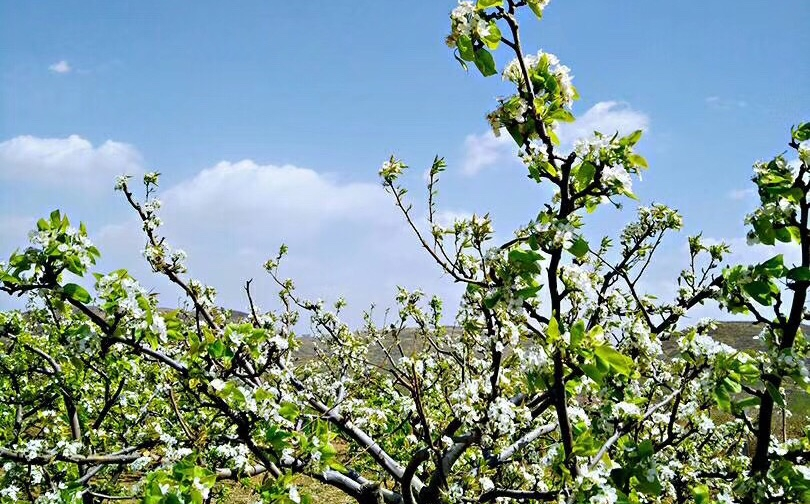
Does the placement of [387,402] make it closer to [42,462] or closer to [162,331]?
[42,462]

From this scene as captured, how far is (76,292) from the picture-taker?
3244 mm

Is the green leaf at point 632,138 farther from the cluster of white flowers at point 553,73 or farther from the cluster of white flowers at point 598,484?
the cluster of white flowers at point 598,484

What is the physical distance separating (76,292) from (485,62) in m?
2.71

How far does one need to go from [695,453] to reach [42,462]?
8.00 metres

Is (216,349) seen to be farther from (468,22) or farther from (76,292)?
(468,22)

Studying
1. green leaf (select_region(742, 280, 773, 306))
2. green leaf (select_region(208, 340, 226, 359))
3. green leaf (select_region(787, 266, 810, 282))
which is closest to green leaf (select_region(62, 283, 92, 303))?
green leaf (select_region(208, 340, 226, 359))

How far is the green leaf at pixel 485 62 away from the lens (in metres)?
2.57

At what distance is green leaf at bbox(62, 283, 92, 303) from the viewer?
10.6 feet

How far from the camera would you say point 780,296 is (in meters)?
2.91

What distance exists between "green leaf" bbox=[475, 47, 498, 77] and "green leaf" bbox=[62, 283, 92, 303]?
104 inches

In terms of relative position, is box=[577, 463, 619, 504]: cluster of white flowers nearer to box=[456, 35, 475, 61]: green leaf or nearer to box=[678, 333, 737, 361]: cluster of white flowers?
box=[678, 333, 737, 361]: cluster of white flowers

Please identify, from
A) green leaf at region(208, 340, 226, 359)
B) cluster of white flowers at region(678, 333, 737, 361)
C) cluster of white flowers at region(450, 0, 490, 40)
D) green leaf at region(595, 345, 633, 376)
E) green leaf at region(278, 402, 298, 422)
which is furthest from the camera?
green leaf at region(208, 340, 226, 359)

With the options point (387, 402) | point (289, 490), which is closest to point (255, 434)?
point (289, 490)

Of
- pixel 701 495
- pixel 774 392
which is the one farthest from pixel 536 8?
pixel 701 495
